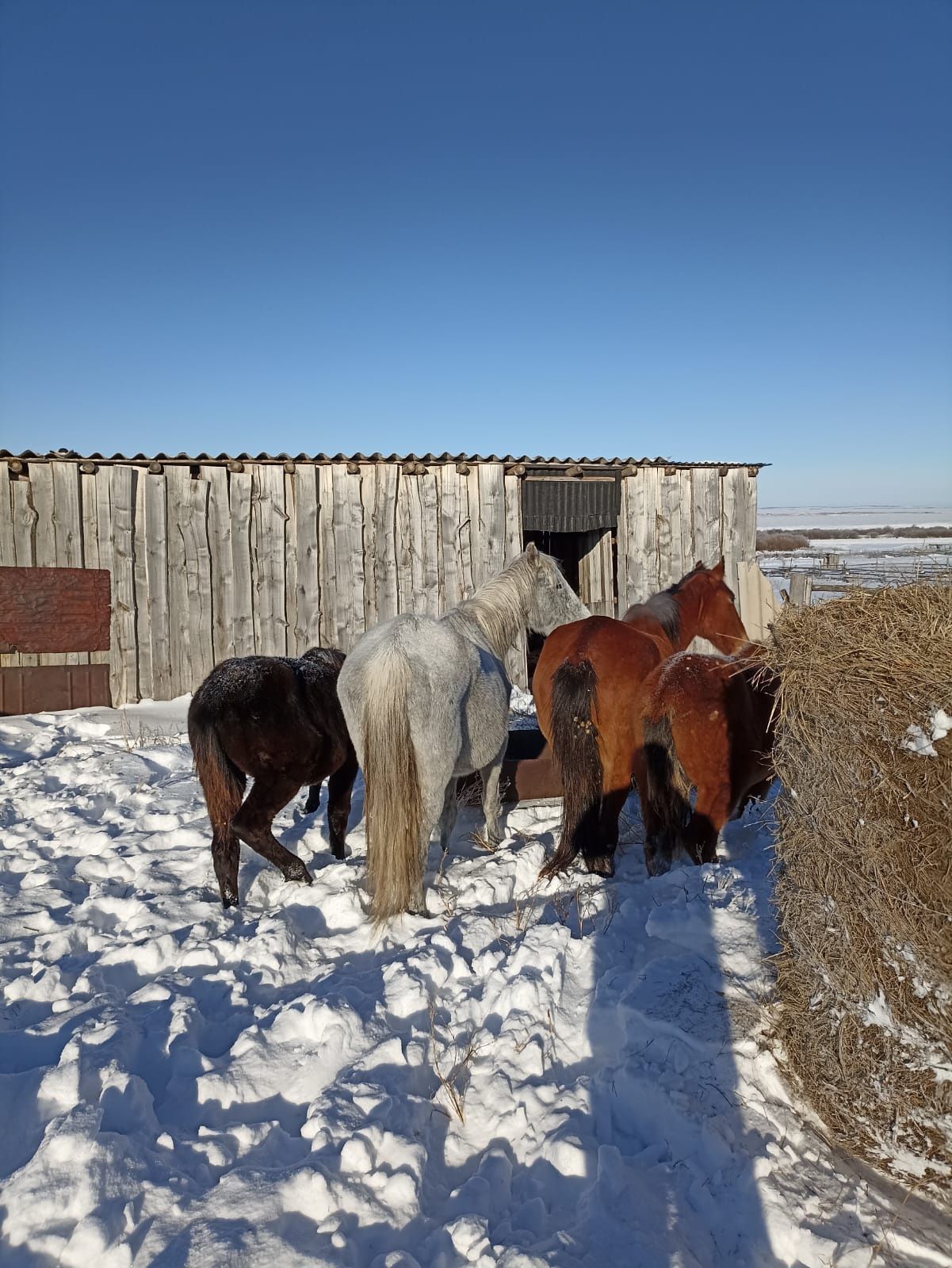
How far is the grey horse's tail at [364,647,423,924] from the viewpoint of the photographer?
3.64m

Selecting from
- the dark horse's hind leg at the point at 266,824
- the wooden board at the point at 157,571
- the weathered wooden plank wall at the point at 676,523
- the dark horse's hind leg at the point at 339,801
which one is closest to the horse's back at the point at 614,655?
the dark horse's hind leg at the point at 339,801

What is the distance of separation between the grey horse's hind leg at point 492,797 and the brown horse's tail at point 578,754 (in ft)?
1.57

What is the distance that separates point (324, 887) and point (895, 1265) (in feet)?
9.51

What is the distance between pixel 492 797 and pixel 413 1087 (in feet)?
7.88

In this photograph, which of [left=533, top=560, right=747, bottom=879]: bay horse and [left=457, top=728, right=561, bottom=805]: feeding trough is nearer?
[left=533, top=560, right=747, bottom=879]: bay horse

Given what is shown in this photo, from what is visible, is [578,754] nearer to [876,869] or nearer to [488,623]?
[488,623]

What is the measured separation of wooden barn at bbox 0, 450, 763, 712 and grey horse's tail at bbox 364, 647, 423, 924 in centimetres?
423

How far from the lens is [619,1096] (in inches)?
89.0


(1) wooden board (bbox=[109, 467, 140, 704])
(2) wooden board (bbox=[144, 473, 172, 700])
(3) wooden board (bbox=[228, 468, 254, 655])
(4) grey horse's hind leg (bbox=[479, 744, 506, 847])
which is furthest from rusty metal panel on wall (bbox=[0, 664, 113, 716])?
(4) grey horse's hind leg (bbox=[479, 744, 506, 847])

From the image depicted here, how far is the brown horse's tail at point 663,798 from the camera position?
158 inches

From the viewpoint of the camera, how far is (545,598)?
5.44m

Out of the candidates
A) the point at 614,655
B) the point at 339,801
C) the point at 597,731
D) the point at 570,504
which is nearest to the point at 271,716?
the point at 339,801

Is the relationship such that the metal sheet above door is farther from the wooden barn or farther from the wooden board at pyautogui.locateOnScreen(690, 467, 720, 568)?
the wooden board at pyautogui.locateOnScreen(690, 467, 720, 568)

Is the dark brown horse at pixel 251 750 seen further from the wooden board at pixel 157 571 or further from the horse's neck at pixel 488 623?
the wooden board at pixel 157 571
